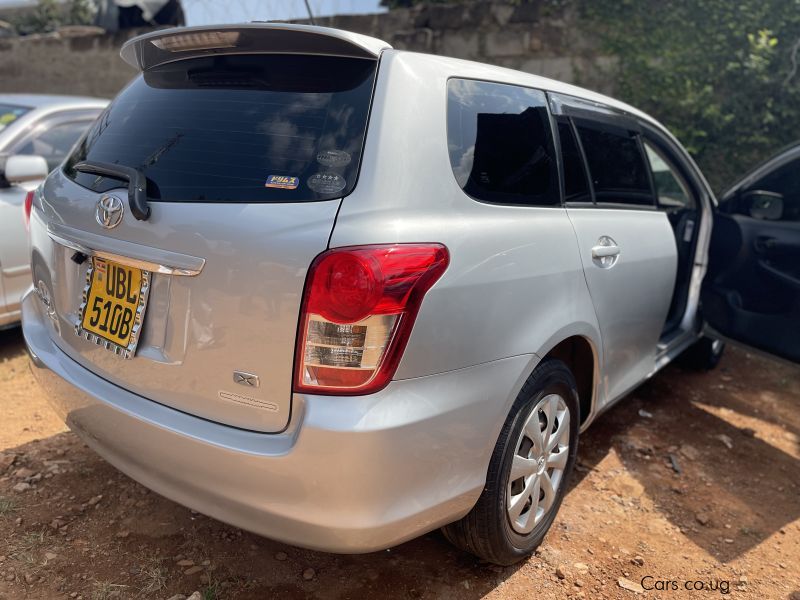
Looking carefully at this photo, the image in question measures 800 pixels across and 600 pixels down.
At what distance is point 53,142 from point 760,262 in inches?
169

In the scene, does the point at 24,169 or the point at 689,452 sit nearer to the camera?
the point at 689,452

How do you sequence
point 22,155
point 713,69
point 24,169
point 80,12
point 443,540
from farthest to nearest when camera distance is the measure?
point 80,12 → point 713,69 → point 22,155 → point 24,169 → point 443,540

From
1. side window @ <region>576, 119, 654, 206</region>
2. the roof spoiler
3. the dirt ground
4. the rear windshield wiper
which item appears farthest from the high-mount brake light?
the dirt ground

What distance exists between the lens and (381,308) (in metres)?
1.60

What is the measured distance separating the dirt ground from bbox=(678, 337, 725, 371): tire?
0.89m

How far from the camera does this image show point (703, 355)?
4.24m

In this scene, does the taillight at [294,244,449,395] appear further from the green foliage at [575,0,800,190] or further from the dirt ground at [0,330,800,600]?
the green foliage at [575,0,800,190]

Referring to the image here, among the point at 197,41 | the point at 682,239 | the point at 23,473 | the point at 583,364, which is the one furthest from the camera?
the point at 682,239

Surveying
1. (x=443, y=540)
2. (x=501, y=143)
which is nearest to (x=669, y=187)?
(x=501, y=143)

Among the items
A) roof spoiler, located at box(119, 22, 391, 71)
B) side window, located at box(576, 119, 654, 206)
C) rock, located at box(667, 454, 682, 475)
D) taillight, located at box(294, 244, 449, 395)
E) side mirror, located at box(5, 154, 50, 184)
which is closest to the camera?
taillight, located at box(294, 244, 449, 395)

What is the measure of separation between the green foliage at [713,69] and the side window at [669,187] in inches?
103

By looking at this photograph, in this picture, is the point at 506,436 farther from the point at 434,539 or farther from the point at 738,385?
the point at 738,385

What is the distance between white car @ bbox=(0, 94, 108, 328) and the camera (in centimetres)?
367

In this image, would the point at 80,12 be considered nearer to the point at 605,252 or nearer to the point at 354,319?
the point at 605,252
